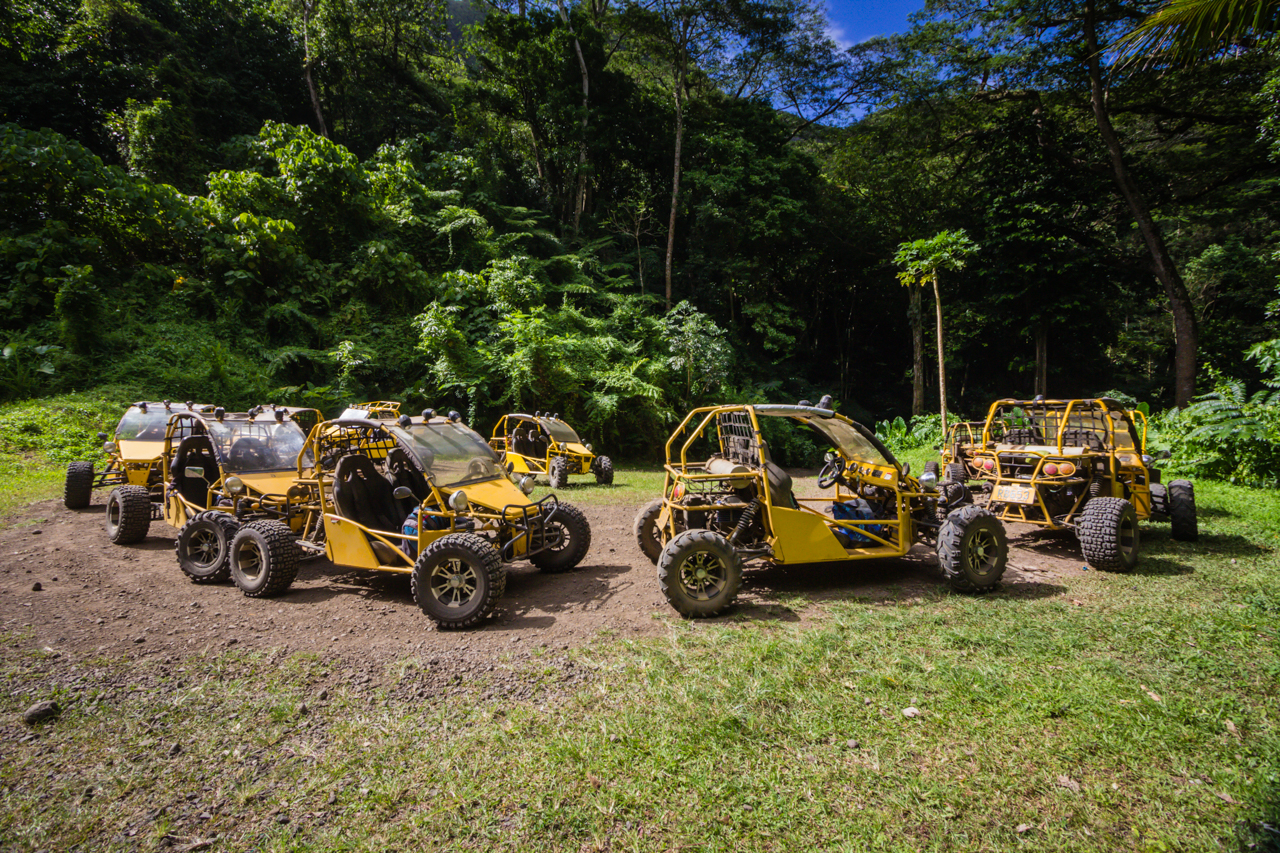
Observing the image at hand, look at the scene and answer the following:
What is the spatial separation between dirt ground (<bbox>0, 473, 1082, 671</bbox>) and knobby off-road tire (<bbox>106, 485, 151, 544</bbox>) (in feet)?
0.50

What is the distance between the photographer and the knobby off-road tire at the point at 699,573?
4.88m

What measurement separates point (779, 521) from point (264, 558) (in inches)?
188

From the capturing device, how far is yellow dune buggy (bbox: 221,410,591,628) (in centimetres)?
477

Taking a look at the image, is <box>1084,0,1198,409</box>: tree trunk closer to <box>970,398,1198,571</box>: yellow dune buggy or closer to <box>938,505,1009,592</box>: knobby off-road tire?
<box>970,398,1198,571</box>: yellow dune buggy

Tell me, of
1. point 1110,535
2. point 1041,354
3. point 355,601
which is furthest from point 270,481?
point 1041,354

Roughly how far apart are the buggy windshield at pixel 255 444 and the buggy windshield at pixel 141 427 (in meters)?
2.62

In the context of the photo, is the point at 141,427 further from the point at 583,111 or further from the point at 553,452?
the point at 583,111

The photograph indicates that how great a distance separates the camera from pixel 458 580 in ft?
15.8

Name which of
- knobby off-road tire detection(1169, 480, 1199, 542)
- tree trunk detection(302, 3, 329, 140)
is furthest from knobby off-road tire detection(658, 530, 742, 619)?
tree trunk detection(302, 3, 329, 140)

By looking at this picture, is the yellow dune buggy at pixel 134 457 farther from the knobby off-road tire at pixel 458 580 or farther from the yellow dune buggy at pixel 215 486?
the knobby off-road tire at pixel 458 580

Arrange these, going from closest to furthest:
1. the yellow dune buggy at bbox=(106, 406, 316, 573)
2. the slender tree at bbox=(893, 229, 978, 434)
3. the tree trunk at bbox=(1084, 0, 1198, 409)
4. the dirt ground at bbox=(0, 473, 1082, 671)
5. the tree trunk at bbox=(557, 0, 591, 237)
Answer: the dirt ground at bbox=(0, 473, 1082, 671), the yellow dune buggy at bbox=(106, 406, 316, 573), the slender tree at bbox=(893, 229, 978, 434), the tree trunk at bbox=(1084, 0, 1198, 409), the tree trunk at bbox=(557, 0, 591, 237)

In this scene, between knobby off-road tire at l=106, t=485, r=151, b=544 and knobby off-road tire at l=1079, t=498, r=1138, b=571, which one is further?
knobby off-road tire at l=106, t=485, r=151, b=544

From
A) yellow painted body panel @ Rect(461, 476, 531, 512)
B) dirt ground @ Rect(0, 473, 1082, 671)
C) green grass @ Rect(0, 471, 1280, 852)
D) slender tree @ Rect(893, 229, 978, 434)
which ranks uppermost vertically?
slender tree @ Rect(893, 229, 978, 434)

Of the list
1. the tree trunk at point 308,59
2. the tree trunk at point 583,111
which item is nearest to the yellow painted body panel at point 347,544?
the tree trunk at point 583,111
